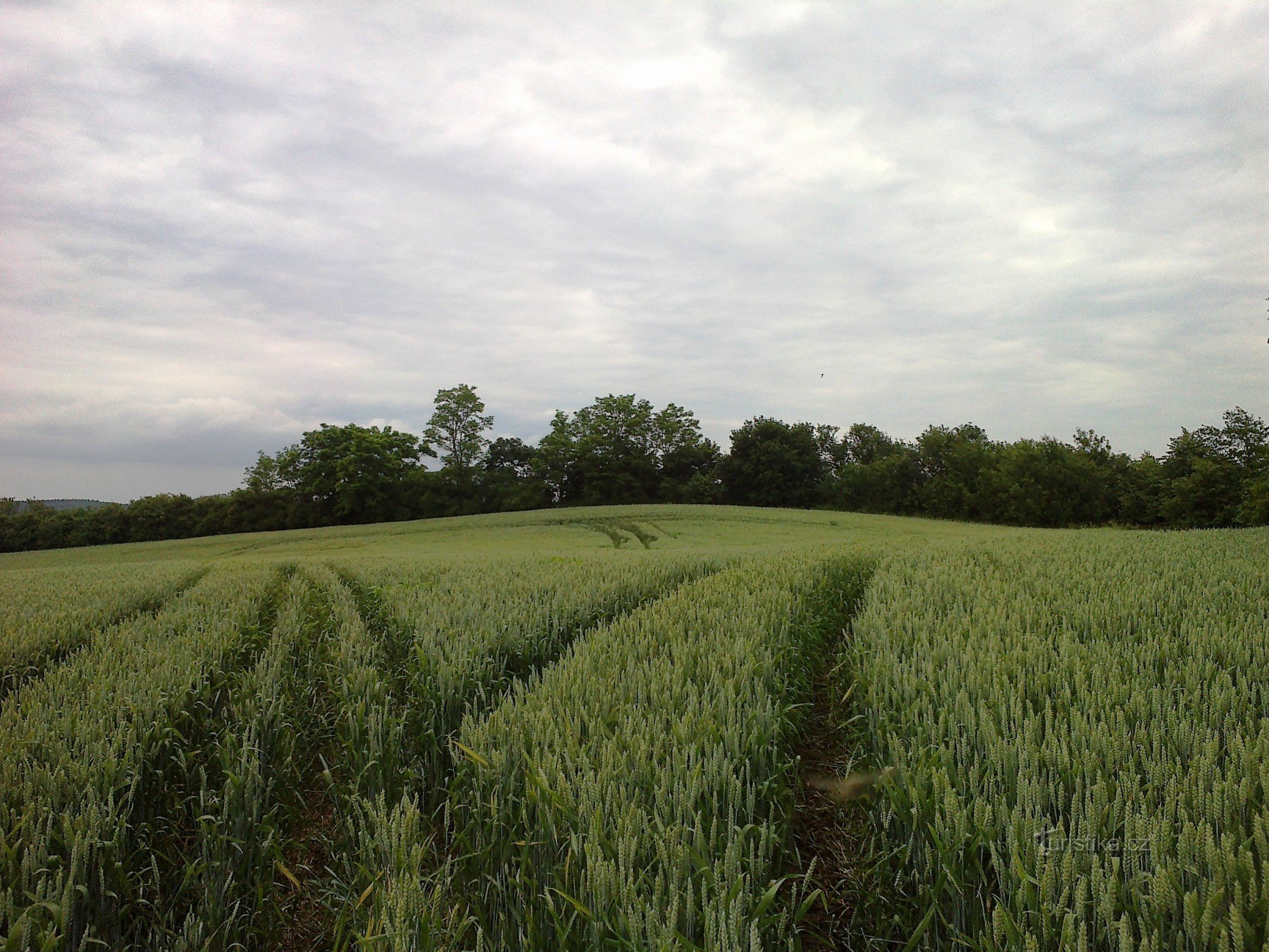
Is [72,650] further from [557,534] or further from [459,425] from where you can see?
[459,425]

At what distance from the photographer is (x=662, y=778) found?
2.39 m

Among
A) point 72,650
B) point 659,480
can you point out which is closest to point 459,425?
point 659,480

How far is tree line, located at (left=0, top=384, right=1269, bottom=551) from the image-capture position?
157 ft

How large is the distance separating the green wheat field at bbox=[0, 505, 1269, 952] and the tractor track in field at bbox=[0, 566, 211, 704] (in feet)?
0.26

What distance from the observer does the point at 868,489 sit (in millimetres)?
58719

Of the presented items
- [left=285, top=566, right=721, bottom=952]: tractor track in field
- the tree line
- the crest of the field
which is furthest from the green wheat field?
the tree line

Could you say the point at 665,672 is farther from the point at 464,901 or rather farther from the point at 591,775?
the point at 464,901

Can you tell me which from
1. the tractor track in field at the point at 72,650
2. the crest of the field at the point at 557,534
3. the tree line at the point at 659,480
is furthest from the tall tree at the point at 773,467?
the tractor track in field at the point at 72,650

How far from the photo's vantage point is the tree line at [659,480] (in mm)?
47844

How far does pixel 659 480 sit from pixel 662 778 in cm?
6185

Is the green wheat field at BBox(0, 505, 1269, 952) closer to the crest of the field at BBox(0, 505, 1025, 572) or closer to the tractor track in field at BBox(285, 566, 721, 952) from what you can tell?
the tractor track in field at BBox(285, 566, 721, 952)

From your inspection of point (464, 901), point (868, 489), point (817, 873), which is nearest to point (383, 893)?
point (464, 901)

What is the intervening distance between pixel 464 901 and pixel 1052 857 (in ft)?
7.27

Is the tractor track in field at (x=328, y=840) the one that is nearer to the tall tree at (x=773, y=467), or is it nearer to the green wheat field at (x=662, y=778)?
the green wheat field at (x=662, y=778)
